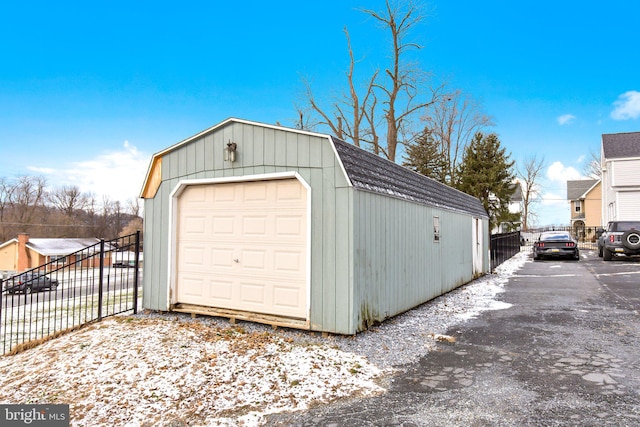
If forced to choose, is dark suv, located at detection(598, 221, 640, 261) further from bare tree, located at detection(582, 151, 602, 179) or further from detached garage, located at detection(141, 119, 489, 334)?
bare tree, located at detection(582, 151, 602, 179)

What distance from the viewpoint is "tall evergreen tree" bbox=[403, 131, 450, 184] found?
26938 millimetres

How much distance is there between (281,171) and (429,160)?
23.6 metres

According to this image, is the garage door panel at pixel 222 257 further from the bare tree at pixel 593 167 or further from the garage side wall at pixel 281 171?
the bare tree at pixel 593 167

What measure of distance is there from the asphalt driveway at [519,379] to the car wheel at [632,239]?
9893mm

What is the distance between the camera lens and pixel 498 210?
24.9m

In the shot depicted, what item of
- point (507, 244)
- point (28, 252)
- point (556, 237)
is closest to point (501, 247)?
point (507, 244)

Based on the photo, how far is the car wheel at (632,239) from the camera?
13938 mm

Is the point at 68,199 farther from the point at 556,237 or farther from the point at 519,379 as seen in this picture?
the point at 519,379

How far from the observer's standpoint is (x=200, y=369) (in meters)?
3.79

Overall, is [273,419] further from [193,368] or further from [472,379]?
[472,379]

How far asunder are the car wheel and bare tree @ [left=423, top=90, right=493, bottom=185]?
491 inches

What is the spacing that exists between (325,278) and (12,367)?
12.7 ft

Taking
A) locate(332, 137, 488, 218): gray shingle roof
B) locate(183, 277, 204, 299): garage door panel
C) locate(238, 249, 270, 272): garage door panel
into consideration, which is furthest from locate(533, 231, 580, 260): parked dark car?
locate(183, 277, 204, 299): garage door panel

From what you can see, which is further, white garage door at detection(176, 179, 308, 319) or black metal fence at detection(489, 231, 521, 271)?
black metal fence at detection(489, 231, 521, 271)
